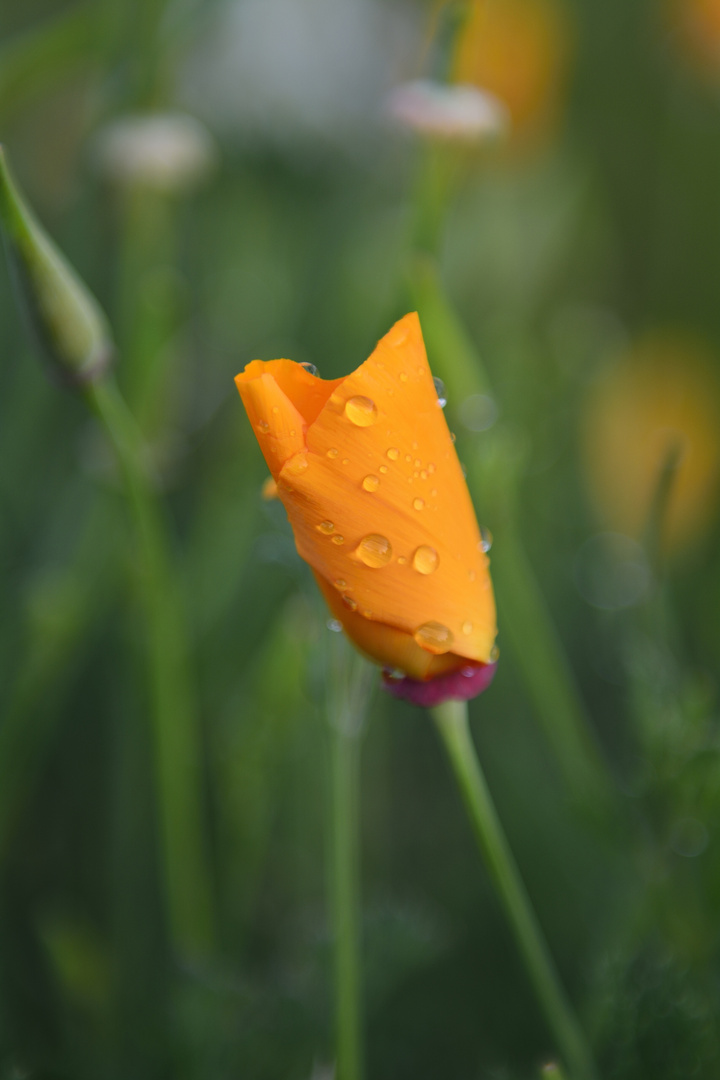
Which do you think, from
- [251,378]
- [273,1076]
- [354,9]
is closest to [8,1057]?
[273,1076]

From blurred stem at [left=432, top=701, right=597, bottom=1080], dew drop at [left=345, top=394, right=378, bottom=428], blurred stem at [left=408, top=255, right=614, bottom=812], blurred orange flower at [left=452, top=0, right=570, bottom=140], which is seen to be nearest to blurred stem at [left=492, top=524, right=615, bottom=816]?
blurred stem at [left=408, top=255, right=614, bottom=812]

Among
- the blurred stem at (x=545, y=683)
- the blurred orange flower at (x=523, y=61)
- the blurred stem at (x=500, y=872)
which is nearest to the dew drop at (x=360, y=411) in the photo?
the blurred stem at (x=500, y=872)

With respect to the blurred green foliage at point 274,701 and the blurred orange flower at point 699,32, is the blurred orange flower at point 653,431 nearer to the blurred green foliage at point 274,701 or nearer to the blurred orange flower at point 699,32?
the blurred green foliage at point 274,701

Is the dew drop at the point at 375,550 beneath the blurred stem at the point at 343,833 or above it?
above

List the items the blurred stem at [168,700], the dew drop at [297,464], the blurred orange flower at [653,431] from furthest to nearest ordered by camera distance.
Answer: the blurred orange flower at [653,431], the blurred stem at [168,700], the dew drop at [297,464]

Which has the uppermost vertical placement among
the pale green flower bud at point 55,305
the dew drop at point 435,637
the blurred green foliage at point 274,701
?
the pale green flower bud at point 55,305

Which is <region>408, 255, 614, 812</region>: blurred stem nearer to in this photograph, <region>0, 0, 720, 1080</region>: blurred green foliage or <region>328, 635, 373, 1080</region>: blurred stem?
A: <region>0, 0, 720, 1080</region>: blurred green foliage

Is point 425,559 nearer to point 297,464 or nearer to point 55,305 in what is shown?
point 297,464

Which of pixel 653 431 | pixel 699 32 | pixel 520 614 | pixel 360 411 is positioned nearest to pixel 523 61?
pixel 699 32
